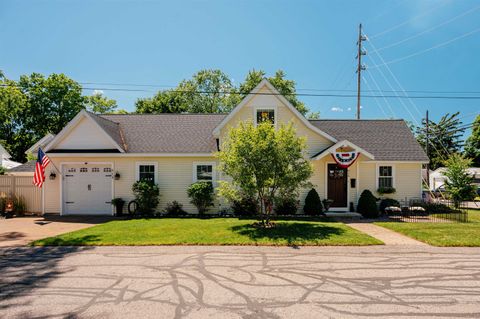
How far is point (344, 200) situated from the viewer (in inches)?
612

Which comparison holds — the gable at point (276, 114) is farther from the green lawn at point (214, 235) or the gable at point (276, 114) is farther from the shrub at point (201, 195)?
the green lawn at point (214, 235)

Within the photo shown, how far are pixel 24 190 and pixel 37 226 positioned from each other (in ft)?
15.8

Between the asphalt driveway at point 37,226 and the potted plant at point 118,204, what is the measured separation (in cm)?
67

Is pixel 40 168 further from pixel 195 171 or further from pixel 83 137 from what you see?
pixel 195 171

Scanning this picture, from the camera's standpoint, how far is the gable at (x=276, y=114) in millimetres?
15273

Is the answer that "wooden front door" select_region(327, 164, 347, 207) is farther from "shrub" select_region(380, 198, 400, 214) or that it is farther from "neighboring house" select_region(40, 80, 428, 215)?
"shrub" select_region(380, 198, 400, 214)

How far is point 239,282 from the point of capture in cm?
567

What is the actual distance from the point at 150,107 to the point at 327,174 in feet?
98.9

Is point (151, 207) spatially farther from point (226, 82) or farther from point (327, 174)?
point (226, 82)

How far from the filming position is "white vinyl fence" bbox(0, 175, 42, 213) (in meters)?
15.4

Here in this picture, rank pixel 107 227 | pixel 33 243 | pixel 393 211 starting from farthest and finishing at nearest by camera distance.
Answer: pixel 393 211
pixel 107 227
pixel 33 243

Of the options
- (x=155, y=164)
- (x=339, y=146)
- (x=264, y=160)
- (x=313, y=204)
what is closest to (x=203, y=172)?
(x=155, y=164)

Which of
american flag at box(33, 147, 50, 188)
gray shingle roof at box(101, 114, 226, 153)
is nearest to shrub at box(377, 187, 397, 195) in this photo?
gray shingle roof at box(101, 114, 226, 153)

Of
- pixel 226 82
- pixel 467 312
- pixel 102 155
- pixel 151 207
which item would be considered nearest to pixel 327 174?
pixel 151 207
